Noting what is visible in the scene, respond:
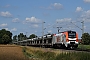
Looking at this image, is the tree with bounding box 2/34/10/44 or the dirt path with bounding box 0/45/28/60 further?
the tree with bounding box 2/34/10/44

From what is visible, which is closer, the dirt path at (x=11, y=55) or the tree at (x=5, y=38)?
the dirt path at (x=11, y=55)

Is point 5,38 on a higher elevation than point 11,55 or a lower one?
higher

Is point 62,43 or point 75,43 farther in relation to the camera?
point 62,43

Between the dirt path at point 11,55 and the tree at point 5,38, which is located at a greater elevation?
the tree at point 5,38

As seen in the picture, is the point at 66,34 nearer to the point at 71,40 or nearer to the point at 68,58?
the point at 71,40

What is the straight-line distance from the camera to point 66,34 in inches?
2210

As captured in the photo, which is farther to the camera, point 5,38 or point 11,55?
point 5,38

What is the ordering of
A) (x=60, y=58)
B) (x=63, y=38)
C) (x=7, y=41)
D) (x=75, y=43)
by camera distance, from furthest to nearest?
(x=7, y=41) < (x=63, y=38) < (x=75, y=43) < (x=60, y=58)

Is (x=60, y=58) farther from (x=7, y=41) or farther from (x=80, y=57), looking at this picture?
(x=7, y=41)

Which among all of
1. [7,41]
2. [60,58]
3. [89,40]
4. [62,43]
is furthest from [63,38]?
[7,41]

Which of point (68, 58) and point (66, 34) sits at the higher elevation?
point (66, 34)

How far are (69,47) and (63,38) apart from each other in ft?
13.0

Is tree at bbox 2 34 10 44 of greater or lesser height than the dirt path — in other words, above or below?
Result: above

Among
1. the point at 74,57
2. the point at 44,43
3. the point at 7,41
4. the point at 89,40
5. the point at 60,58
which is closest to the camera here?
the point at 74,57
